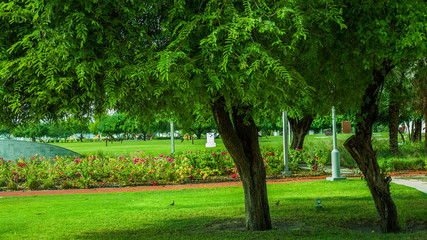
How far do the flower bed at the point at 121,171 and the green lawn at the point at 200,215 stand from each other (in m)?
2.40

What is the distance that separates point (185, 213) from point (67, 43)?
6786mm

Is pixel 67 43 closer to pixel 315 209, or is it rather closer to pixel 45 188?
pixel 315 209

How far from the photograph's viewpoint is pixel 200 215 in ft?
32.7

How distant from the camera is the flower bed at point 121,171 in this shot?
16062mm

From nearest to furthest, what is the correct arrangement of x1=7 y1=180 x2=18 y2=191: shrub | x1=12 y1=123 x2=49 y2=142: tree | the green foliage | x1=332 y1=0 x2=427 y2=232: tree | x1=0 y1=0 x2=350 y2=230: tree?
x1=0 y1=0 x2=350 y2=230: tree → x1=332 y1=0 x2=427 y2=232: tree → x1=12 y1=123 x2=49 y2=142: tree → x1=7 y1=180 x2=18 y2=191: shrub → the green foliage

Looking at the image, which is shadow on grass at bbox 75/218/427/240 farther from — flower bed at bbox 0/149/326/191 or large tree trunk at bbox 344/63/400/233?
flower bed at bbox 0/149/326/191

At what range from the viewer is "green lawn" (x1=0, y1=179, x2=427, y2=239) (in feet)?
26.0

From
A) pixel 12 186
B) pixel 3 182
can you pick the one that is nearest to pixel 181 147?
pixel 3 182

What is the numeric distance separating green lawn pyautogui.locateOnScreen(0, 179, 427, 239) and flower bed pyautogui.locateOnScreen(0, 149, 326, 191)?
240 cm

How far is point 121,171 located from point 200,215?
699 centimetres

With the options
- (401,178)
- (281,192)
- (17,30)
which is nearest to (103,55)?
(17,30)

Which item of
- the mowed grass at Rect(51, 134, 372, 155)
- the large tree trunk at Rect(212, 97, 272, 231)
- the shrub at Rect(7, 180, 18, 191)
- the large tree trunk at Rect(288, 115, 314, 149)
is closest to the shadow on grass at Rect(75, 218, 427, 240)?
the large tree trunk at Rect(212, 97, 272, 231)

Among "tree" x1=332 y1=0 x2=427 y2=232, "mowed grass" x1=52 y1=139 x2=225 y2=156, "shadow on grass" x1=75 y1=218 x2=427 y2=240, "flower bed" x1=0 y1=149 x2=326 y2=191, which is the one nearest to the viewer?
"tree" x1=332 y1=0 x2=427 y2=232

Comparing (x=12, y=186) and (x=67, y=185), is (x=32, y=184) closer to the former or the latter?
(x=12, y=186)
